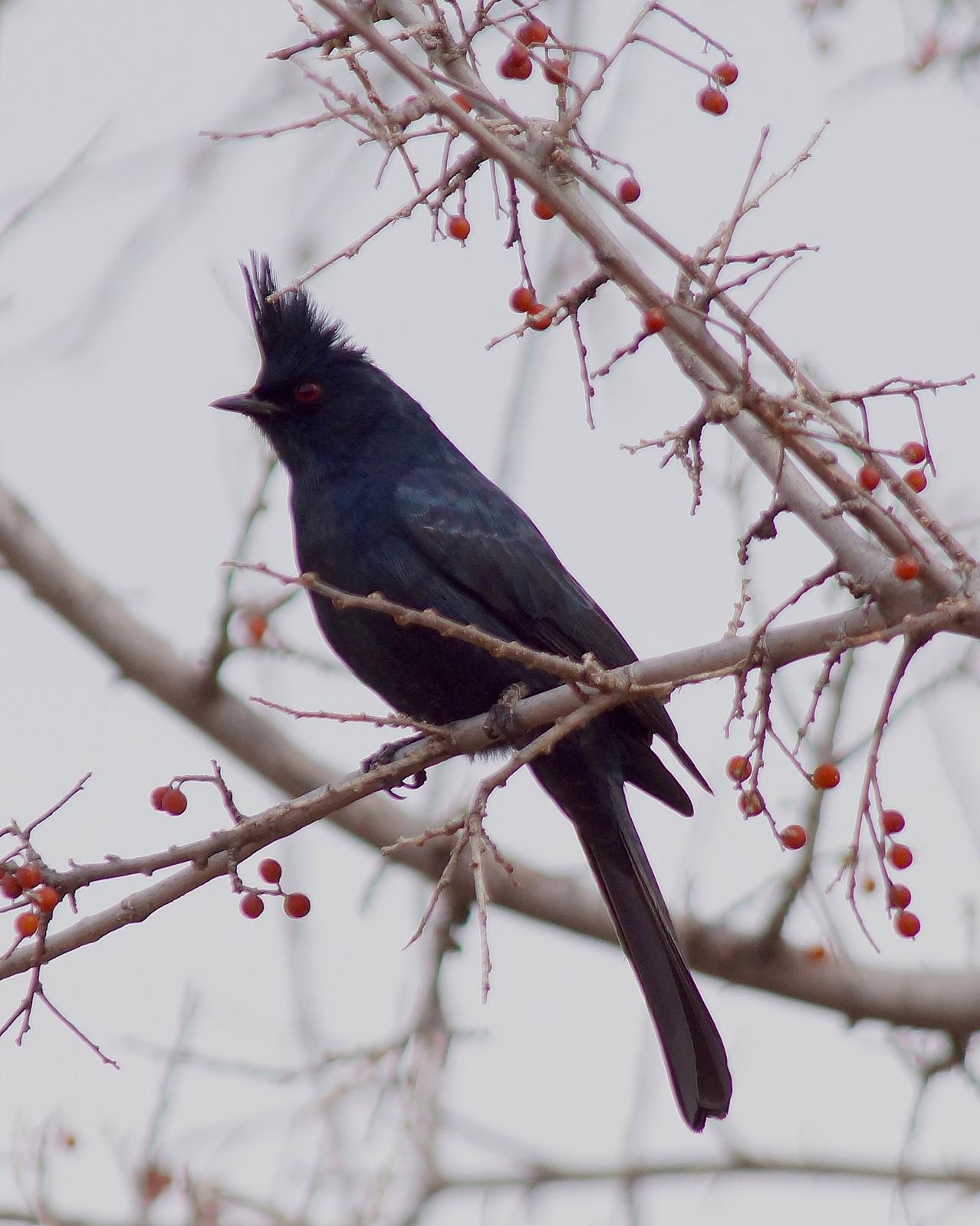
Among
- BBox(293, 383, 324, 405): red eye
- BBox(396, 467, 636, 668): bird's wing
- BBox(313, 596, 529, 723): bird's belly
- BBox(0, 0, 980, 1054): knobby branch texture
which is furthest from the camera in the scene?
BBox(293, 383, 324, 405): red eye

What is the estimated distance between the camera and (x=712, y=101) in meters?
3.20

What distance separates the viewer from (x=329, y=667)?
504cm

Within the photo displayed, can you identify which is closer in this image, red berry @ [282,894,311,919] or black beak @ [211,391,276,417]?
red berry @ [282,894,311,919]

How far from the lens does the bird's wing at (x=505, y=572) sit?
4566mm

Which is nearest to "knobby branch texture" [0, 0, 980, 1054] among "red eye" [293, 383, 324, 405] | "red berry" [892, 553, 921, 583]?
"red berry" [892, 553, 921, 583]

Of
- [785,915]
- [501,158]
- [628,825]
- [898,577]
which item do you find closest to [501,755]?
[628,825]

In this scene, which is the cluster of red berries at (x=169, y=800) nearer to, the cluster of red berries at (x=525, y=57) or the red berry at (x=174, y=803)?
the red berry at (x=174, y=803)

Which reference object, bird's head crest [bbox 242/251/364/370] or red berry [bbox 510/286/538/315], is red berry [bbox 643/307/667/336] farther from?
bird's head crest [bbox 242/251/364/370]

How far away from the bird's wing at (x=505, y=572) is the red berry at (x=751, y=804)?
1711 mm

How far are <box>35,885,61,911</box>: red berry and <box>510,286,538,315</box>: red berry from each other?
4.78ft

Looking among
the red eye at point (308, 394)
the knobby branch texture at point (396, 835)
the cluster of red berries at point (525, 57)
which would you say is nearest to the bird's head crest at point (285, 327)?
the red eye at point (308, 394)

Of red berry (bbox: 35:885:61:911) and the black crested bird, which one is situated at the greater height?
the black crested bird

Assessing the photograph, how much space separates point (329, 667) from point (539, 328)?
2582 millimetres

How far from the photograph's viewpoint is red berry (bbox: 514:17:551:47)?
3079 mm
